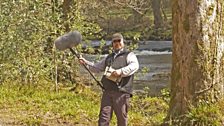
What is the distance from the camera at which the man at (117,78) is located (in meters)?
7.93

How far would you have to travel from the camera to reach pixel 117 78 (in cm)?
798

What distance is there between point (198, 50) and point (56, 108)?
438 cm

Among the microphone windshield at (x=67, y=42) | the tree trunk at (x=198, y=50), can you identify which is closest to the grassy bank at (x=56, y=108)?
the tree trunk at (x=198, y=50)

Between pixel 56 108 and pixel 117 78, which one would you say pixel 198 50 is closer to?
pixel 117 78

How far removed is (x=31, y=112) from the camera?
37.6 ft

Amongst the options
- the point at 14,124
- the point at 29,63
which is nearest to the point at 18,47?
the point at 29,63

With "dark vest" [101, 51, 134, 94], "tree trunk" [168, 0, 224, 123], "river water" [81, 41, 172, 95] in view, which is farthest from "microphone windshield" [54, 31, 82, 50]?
"river water" [81, 41, 172, 95]

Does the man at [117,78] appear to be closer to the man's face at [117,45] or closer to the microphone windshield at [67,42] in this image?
the man's face at [117,45]

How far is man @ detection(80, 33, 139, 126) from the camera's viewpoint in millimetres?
7926

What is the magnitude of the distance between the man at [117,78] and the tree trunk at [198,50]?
783mm

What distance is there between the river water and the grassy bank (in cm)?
141

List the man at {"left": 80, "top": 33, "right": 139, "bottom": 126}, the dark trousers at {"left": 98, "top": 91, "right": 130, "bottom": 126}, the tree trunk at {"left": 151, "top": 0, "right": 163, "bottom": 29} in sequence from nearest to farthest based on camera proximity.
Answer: the man at {"left": 80, "top": 33, "right": 139, "bottom": 126}
the dark trousers at {"left": 98, "top": 91, "right": 130, "bottom": 126}
the tree trunk at {"left": 151, "top": 0, "right": 163, "bottom": 29}

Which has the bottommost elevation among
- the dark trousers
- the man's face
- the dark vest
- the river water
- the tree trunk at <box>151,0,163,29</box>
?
the river water

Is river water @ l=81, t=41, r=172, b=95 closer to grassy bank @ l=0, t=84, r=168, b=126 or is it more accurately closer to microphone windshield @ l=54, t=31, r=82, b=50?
grassy bank @ l=0, t=84, r=168, b=126
